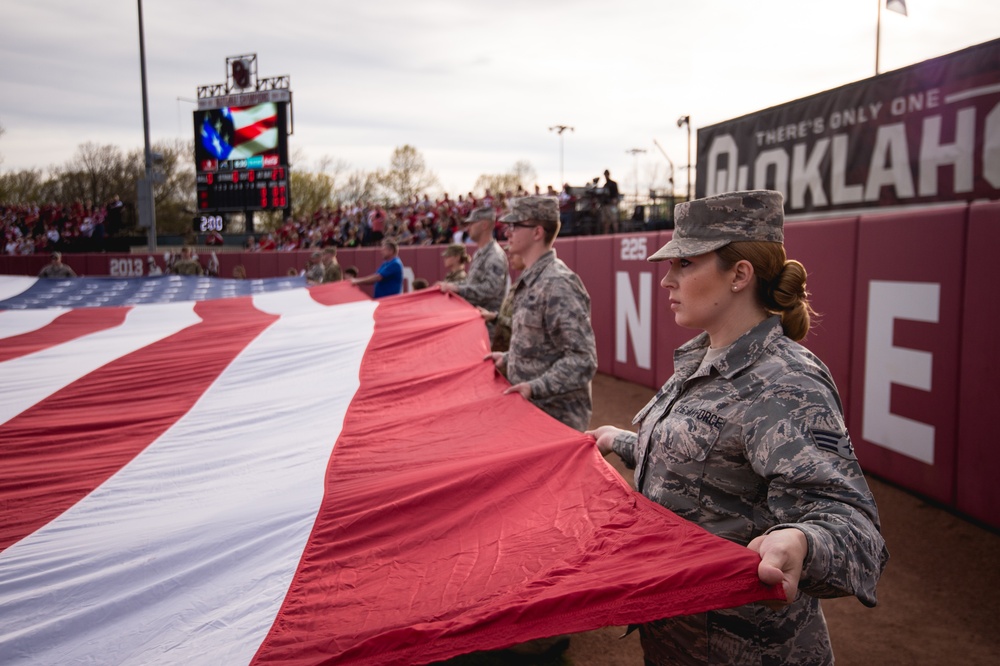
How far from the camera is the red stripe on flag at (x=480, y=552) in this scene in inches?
51.0

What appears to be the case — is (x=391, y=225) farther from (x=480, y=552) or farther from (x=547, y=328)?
(x=480, y=552)

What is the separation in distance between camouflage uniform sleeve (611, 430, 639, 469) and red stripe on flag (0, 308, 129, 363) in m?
3.50

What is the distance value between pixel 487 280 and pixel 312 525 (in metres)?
3.74

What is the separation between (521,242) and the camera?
3.46m

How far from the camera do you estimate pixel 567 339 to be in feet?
10.2

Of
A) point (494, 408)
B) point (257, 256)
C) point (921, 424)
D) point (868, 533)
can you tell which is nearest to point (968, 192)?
point (921, 424)

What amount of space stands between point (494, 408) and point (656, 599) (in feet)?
5.38

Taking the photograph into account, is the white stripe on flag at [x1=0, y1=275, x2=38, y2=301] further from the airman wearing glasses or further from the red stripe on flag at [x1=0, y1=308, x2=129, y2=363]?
the airman wearing glasses

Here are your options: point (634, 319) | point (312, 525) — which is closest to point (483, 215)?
point (634, 319)

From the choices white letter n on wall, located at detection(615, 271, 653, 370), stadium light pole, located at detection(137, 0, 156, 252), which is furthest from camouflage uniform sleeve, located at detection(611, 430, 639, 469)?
stadium light pole, located at detection(137, 0, 156, 252)

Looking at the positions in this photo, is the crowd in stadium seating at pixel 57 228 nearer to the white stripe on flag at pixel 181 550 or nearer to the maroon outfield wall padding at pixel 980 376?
the white stripe on flag at pixel 181 550

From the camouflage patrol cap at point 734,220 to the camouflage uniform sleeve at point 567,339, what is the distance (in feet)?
4.85

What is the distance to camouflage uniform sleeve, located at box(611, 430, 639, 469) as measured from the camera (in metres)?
1.91

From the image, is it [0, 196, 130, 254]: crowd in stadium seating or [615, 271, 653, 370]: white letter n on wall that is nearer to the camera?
[615, 271, 653, 370]: white letter n on wall
